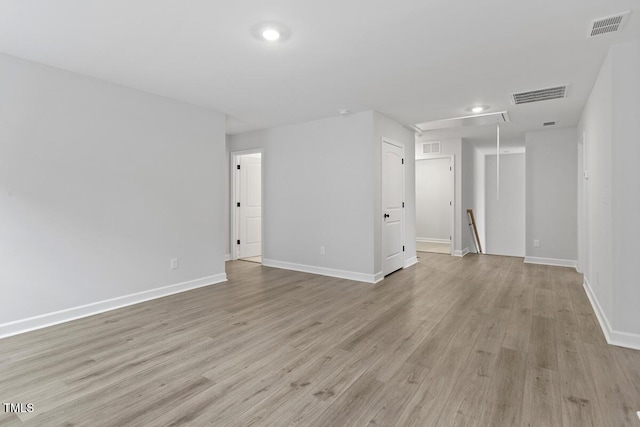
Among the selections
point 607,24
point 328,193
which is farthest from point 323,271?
point 607,24

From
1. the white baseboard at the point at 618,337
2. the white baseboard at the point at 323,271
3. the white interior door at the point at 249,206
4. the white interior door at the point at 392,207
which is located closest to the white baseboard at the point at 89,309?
the white baseboard at the point at 323,271

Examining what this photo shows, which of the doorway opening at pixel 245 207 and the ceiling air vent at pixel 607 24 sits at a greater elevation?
the ceiling air vent at pixel 607 24

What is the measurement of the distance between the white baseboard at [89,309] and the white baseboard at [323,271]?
148 cm

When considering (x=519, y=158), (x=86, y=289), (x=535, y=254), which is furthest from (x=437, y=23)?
(x=519, y=158)

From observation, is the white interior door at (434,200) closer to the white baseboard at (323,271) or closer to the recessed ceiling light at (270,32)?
the white baseboard at (323,271)

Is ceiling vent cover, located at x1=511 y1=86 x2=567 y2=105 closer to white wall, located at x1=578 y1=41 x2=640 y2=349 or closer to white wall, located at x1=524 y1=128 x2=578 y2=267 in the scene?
white wall, located at x1=578 y1=41 x2=640 y2=349

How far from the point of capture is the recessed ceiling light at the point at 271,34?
98.1 inches

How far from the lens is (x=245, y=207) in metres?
6.72

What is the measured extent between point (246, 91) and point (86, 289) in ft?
9.04

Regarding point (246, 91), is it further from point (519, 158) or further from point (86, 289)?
point (519, 158)

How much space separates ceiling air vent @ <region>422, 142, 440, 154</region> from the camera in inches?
288

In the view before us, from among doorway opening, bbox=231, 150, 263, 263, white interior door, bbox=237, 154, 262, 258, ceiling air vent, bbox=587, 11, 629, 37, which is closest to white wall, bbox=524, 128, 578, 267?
ceiling air vent, bbox=587, 11, 629, 37

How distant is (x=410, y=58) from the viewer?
298 centimetres

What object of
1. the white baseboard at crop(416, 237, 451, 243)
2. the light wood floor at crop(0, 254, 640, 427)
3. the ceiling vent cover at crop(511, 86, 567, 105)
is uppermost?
the ceiling vent cover at crop(511, 86, 567, 105)
